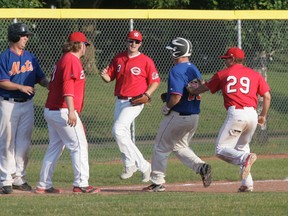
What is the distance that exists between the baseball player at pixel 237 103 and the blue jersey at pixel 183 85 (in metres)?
0.13

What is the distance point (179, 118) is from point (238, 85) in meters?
0.90

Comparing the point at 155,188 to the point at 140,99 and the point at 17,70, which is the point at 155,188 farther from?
the point at 17,70

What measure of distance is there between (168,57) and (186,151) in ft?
21.9

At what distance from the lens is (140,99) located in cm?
1384

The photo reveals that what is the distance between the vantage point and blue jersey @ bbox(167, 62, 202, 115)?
1274 centimetres

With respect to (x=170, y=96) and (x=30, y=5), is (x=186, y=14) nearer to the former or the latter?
(x=30, y=5)

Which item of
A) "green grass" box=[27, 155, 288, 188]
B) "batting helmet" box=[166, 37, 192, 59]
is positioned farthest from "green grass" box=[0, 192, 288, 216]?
"green grass" box=[27, 155, 288, 188]

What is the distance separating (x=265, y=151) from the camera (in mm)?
19641

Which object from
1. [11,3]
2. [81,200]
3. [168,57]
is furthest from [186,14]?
[81,200]

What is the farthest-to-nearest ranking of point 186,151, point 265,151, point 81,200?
1. point 265,151
2. point 186,151
3. point 81,200

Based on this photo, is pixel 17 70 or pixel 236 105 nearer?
pixel 17 70

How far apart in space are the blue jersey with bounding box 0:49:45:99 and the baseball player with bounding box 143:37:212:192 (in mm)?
1820

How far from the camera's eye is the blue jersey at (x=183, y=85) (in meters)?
12.7

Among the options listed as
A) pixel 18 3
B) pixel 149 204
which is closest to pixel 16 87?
pixel 149 204
